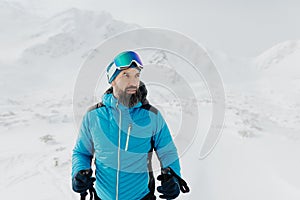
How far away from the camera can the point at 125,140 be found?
1.84 metres

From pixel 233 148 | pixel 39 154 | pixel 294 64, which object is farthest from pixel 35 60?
pixel 294 64

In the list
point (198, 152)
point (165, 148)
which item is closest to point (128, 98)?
point (165, 148)

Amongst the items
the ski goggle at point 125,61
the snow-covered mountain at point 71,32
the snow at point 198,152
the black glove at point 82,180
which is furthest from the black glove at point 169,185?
the snow-covered mountain at point 71,32

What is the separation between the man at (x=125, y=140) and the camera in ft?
5.97

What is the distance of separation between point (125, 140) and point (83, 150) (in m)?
0.39

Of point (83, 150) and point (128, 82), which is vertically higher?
point (128, 82)

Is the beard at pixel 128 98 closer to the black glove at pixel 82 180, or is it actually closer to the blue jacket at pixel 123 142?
the blue jacket at pixel 123 142

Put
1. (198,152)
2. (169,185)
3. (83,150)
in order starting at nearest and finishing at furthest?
1. (169,185)
2. (83,150)
3. (198,152)

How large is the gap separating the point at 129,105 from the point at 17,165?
18.2 feet

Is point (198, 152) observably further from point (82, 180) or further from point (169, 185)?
point (82, 180)

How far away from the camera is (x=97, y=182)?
2004 mm

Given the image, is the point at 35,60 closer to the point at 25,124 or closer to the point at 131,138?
the point at 25,124

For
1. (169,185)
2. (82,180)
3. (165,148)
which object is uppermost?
(165,148)

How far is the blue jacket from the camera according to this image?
184 centimetres
